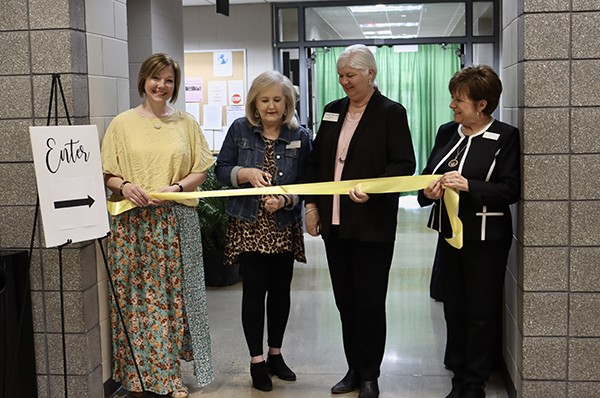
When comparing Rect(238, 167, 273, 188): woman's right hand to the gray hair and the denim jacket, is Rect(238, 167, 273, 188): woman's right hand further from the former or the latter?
the gray hair

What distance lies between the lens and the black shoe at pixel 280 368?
4.08 meters

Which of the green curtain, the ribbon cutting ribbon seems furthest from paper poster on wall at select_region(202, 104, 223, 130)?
the ribbon cutting ribbon

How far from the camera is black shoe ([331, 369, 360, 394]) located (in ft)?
12.8

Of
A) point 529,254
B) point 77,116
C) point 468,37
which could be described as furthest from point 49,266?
point 468,37

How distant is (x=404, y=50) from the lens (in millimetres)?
10250

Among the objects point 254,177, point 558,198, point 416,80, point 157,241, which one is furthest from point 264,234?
point 416,80

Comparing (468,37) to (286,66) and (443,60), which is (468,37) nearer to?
(443,60)

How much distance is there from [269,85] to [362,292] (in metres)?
1.09

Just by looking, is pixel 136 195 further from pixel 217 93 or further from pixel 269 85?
pixel 217 93

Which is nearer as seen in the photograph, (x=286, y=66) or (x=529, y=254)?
(x=529, y=254)

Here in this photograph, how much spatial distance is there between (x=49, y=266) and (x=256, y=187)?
1018 millimetres

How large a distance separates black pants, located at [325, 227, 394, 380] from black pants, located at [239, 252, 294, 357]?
284 millimetres

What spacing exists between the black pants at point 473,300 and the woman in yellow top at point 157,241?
1.21 m

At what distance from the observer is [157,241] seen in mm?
3689
